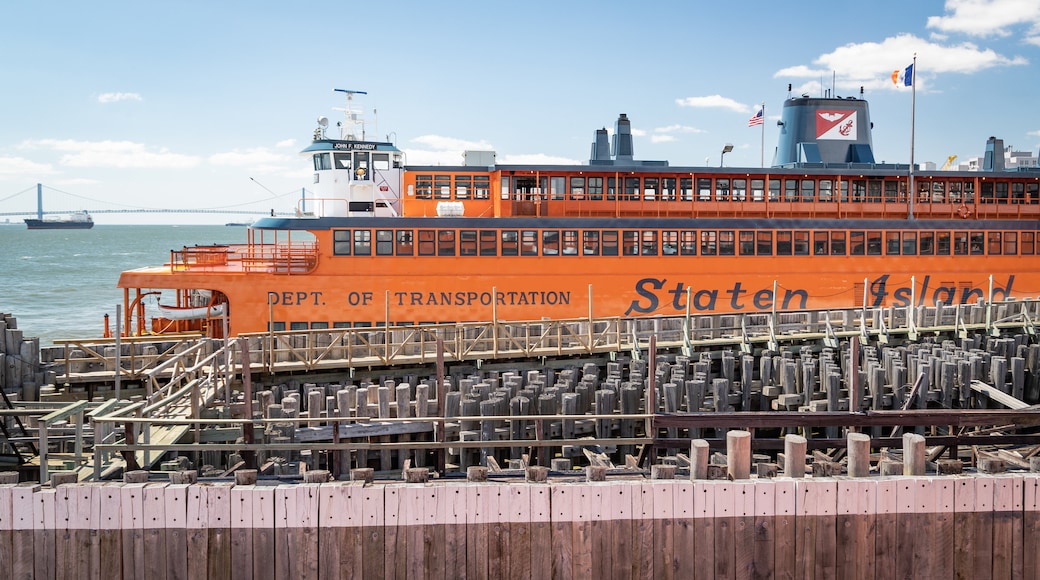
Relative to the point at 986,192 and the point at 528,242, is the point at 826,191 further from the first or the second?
the point at 528,242

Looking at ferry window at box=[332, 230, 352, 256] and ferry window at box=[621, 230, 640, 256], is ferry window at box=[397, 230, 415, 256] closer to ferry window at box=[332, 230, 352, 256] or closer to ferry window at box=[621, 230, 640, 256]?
ferry window at box=[332, 230, 352, 256]

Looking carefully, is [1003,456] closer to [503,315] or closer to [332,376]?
[332,376]

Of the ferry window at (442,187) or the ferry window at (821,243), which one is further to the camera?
the ferry window at (442,187)

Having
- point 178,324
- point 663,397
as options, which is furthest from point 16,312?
point 663,397

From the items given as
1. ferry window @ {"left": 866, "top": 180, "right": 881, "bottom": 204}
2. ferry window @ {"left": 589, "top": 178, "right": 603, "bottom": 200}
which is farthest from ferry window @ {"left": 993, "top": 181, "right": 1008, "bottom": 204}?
ferry window @ {"left": 589, "top": 178, "right": 603, "bottom": 200}

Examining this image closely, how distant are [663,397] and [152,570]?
407 inches

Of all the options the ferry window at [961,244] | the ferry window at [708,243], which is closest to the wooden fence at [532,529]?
the ferry window at [708,243]

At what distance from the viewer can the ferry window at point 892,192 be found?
2956 cm

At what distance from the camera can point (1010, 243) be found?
94.5 feet

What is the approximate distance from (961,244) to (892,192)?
289 centimetres

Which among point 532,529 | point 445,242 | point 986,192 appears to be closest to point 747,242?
point 445,242

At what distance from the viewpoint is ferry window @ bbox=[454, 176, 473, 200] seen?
27469 mm

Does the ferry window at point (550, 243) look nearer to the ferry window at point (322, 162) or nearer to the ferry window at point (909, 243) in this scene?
the ferry window at point (322, 162)

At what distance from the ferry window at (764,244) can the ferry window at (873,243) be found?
3418 millimetres
